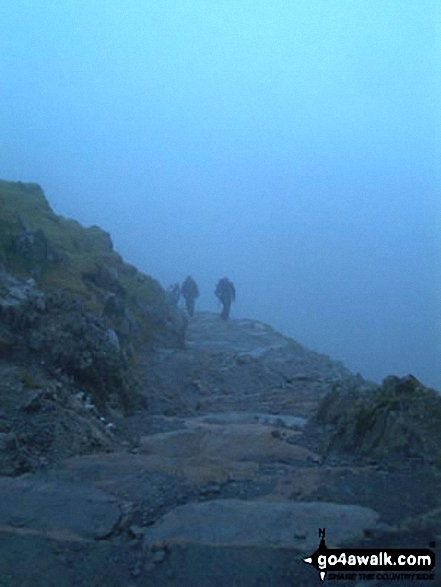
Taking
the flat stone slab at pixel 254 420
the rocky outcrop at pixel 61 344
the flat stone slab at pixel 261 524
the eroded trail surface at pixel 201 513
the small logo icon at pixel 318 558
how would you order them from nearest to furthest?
1. the small logo icon at pixel 318 558
2. the eroded trail surface at pixel 201 513
3. the flat stone slab at pixel 261 524
4. the rocky outcrop at pixel 61 344
5. the flat stone slab at pixel 254 420

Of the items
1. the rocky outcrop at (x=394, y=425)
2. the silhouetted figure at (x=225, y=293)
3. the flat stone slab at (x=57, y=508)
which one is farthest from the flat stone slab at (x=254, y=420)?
the silhouetted figure at (x=225, y=293)

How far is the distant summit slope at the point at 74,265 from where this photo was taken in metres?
28.2

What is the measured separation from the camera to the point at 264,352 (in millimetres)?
44562

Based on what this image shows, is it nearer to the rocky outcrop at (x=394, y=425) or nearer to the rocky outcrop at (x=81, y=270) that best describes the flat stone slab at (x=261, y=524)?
the rocky outcrop at (x=394, y=425)

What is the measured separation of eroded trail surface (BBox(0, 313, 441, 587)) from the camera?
6461mm

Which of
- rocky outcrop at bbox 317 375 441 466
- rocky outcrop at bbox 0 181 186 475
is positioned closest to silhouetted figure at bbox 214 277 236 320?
rocky outcrop at bbox 0 181 186 475

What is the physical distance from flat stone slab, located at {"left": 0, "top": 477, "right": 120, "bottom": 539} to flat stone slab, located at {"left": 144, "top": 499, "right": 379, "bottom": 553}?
37.9 inches

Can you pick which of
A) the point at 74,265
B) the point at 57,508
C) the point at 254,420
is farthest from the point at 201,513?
the point at 74,265

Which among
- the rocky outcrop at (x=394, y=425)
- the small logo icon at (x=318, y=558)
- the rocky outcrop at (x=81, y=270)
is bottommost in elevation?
the small logo icon at (x=318, y=558)

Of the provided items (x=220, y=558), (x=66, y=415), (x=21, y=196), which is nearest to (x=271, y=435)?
(x=66, y=415)

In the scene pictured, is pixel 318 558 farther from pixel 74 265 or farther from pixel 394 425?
pixel 74 265

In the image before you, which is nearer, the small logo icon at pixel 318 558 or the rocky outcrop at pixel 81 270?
the small logo icon at pixel 318 558

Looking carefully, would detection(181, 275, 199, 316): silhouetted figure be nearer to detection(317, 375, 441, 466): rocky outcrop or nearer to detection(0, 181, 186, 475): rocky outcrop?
detection(0, 181, 186, 475): rocky outcrop

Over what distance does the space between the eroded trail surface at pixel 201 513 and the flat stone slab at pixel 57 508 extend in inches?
0.7
